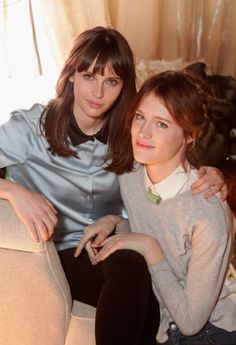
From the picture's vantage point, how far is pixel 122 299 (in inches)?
36.3

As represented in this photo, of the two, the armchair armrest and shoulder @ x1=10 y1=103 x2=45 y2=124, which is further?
shoulder @ x1=10 y1=103 x2=45 y2=124

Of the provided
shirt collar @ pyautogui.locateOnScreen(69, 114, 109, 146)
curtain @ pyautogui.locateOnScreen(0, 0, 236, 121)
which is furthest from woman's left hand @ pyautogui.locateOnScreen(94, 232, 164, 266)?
curtain @ pyautogui.locateOnScreen(0, 0, 236, 121)

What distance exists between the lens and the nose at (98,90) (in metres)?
1.17

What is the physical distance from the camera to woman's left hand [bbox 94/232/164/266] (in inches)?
41.8

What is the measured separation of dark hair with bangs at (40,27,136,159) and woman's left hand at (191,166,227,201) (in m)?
0.30

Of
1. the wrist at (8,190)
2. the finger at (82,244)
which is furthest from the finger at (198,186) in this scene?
the wrist at (8,190)

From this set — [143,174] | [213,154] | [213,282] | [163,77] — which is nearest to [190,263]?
[213,282]

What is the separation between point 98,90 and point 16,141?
0.27 metres

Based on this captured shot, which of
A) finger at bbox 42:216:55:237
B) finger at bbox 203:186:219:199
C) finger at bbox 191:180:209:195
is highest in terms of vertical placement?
finger at bbox 42:216:55:237

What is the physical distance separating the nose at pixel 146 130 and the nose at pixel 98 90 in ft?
0.58

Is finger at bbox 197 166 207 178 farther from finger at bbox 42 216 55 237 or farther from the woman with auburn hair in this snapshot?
finger at bbox 42 216 55 237

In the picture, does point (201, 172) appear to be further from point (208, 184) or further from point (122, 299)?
point (122, 299)

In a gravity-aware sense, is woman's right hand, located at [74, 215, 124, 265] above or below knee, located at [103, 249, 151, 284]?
below

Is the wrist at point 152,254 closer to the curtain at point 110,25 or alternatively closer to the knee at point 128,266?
the knee at point 128,266
